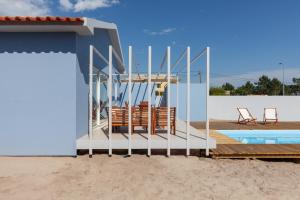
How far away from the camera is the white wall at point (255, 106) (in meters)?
23.1

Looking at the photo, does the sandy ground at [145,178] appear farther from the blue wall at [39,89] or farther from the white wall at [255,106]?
the white wall at [255,106]

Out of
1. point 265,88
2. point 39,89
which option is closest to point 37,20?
point 39,89

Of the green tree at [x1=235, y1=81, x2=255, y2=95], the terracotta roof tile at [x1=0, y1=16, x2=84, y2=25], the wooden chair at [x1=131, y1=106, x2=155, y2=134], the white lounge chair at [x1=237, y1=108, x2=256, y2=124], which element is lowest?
the white lounge chair at [x1=237, y1=108, x2=256, y2=124]

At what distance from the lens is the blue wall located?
8.65 metres

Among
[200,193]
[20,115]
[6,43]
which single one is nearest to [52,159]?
[20,115]

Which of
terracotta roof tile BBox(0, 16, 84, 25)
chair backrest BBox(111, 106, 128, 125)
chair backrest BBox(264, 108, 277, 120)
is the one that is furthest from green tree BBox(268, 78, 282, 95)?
terracotta roof tile BBox(0, 16, 84, 25)

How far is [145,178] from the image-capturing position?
678 cm

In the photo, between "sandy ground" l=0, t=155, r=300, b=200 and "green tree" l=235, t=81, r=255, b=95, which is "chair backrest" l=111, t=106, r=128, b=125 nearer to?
"sandy ground" l=0, t=155, r=300, b=200

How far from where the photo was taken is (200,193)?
582 cm

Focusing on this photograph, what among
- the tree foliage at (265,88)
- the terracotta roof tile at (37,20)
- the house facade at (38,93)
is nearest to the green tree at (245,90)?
the tree foliage at (265,88)

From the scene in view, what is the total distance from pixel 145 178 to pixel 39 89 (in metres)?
4.07

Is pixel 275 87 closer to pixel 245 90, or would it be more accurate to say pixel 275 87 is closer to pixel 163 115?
pixel 245 90

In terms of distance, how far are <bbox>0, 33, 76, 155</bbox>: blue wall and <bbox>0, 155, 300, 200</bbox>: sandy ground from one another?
0.70 metres

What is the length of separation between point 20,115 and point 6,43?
2064mm
